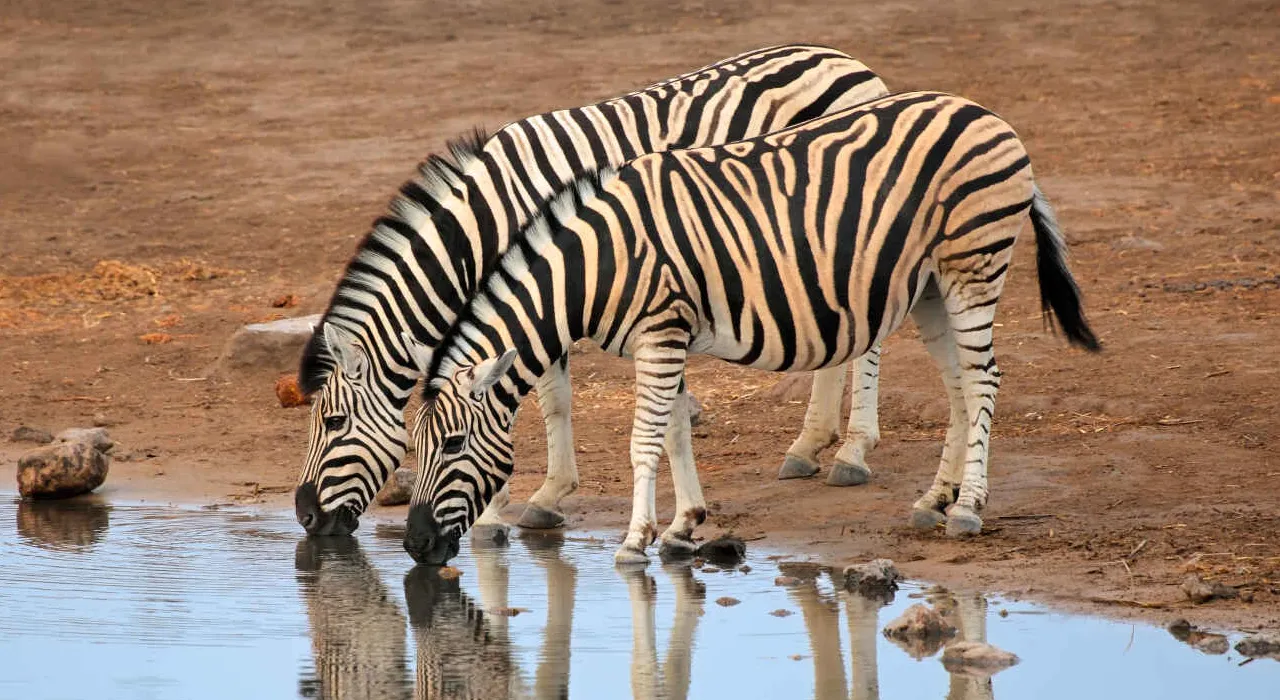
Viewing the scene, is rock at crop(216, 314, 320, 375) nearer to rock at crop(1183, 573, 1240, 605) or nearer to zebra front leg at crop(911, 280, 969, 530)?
zebra front leg at crop(911, 280, 969, 530)

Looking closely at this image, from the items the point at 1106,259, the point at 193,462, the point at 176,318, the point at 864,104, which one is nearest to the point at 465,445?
the point at 864,104

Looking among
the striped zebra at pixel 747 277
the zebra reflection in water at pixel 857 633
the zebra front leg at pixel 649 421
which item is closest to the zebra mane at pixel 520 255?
the striped zebra at pixel 747 277

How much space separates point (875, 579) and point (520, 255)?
1991 millimetres

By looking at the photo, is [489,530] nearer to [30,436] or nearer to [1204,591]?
[1204,591]

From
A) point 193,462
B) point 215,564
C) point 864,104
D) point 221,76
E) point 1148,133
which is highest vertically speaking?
point 221,76

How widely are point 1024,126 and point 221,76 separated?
9.46 meters

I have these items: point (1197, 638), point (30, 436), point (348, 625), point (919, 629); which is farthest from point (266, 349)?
point (1197, 638)

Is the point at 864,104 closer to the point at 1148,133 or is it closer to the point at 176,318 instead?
the point at 176,318

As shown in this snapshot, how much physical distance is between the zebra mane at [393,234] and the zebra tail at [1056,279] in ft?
8.93

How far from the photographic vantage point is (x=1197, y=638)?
237 inches

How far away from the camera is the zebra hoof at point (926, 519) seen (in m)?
7.96

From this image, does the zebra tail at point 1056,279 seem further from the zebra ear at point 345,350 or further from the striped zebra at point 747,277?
the zebra ear at point 345,350

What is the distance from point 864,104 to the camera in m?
8.19

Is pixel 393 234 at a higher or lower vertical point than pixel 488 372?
higher
